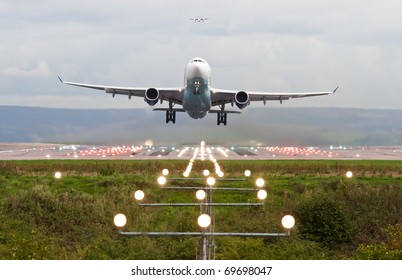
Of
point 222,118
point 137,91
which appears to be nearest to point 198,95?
point 137,91

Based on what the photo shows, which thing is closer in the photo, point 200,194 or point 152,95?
point 200,194

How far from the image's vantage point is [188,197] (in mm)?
57719

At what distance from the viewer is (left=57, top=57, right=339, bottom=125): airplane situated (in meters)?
61.9

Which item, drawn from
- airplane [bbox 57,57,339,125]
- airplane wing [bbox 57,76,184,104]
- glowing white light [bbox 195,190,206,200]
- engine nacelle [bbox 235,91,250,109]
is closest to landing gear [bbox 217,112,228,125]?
airplane [bbox 57,57,339,125]

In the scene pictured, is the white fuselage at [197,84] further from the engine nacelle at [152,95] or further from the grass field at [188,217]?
the grass field at [188,217]

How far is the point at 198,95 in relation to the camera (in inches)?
2469

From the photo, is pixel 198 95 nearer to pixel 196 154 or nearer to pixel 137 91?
pixel 137 91

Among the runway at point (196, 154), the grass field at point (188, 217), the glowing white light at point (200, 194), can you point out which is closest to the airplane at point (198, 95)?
the grass field at point (188, 217)

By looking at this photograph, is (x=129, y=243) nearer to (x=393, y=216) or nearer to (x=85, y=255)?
(x=85, y=255)

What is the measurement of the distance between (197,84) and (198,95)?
1544mm

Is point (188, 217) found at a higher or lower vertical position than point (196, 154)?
lower

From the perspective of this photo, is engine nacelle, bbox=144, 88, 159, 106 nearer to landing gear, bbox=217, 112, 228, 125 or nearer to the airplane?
the airplane

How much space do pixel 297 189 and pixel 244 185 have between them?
17.5 feet

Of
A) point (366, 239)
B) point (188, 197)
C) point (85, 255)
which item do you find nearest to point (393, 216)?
point (366, 239)
